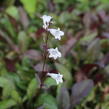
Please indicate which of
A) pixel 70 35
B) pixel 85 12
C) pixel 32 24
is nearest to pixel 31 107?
pixel 70 35

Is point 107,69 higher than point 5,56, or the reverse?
point 5,56

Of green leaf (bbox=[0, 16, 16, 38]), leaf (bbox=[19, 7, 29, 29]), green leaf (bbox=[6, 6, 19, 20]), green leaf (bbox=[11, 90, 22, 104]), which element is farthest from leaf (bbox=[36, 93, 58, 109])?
green leaf (bbox=[6, 6, 19, 20])

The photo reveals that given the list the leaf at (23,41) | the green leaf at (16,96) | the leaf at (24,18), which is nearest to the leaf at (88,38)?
the leaf at (23,41)

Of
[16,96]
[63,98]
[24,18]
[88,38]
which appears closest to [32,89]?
[16,96]

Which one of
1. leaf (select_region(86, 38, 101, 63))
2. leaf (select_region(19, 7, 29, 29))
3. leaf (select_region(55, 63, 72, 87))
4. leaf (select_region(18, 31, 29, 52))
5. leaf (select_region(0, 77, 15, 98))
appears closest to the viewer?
leaf (select_region(0, 77, 15, 98))

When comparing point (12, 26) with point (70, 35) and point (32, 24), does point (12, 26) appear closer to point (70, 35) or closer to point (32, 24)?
point (32, 24)

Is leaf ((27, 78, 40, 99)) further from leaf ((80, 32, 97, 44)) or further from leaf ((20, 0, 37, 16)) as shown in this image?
leaf ((20, 0, 37, 16))

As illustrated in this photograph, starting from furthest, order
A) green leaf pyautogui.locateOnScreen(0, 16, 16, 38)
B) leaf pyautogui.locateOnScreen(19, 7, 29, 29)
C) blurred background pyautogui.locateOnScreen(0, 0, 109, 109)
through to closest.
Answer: leaf pyautogui.locateOnScreen(19, 7, 29, 29) → green leaf pyautogui.locateOnScreen(0, 16, 16, 38) → blurred background pyautogui.locateOnScreen(0, 0, 109, 109)

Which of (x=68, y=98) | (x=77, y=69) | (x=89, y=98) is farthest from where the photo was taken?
(x=77, y=69)
